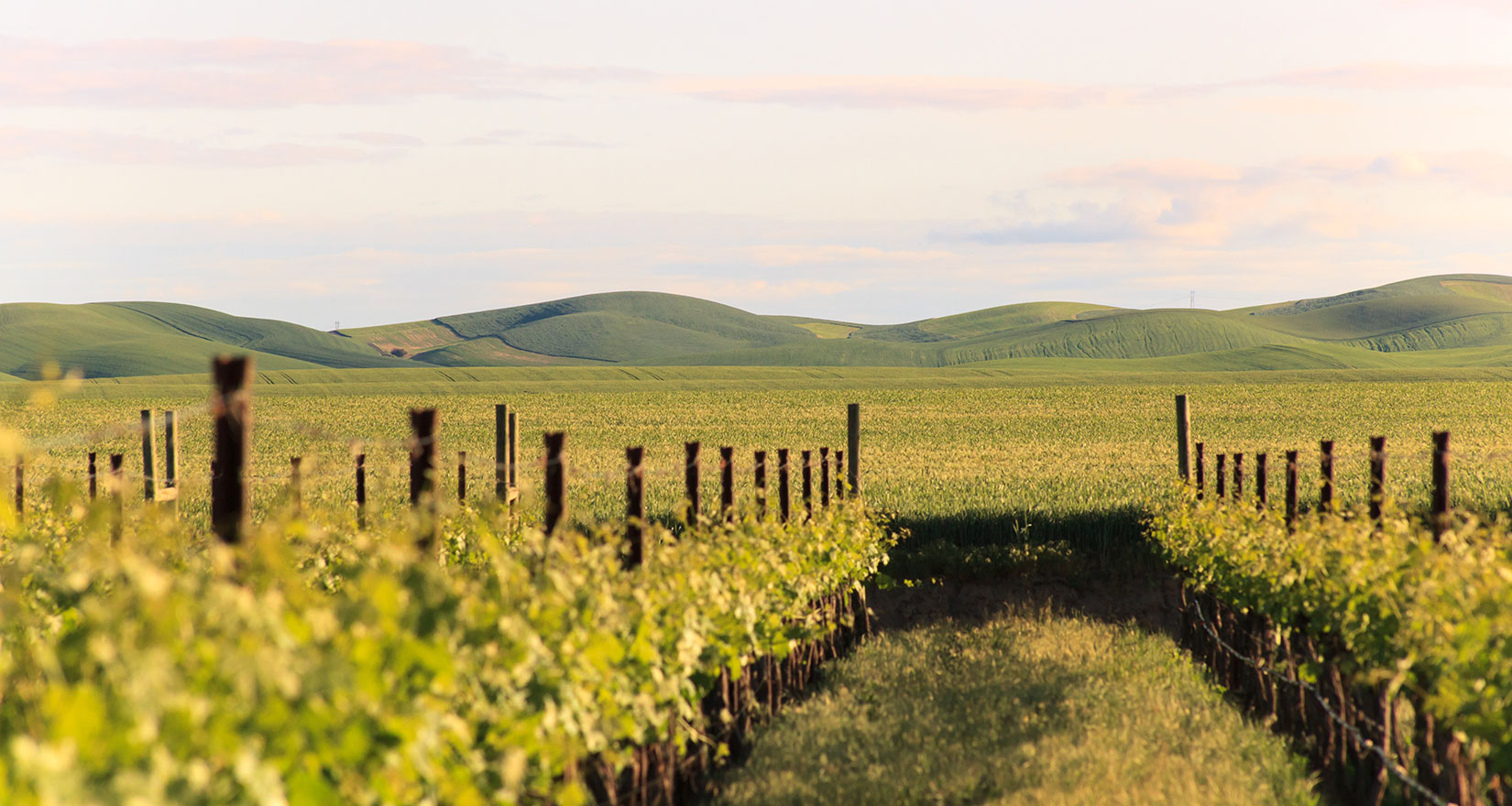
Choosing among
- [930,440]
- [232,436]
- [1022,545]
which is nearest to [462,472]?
[1022,545]

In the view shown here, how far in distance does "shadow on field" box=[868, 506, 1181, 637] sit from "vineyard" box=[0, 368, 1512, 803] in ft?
0.20

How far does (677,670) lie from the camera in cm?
652

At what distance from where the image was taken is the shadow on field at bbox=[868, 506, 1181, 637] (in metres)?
15.0

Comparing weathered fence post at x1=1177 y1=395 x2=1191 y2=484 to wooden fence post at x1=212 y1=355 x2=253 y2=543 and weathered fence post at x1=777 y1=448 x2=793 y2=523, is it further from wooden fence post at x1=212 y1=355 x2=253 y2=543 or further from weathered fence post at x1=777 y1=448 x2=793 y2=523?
wooden fence post at x1=212 y1=355 x2=253 y2=543

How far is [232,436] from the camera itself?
180 inches

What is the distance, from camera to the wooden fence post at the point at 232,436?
14.8ft

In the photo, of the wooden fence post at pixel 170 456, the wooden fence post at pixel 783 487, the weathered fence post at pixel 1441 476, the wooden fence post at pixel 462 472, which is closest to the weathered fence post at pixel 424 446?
the wooden fence post at pixel 462 472

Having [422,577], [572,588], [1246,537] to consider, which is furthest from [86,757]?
[1246,537]

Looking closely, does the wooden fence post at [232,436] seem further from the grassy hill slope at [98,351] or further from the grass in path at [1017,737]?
the grassy hill slope at [98,351]

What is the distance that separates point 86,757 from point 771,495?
15.4 meters

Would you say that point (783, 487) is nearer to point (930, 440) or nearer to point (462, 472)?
point (462, 472)

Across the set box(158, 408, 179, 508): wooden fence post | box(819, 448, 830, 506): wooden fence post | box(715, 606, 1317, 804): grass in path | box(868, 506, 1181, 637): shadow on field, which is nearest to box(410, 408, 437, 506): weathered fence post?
box(715, 606, 1317, 804): grass in path

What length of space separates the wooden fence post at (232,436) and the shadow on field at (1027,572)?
10892 mm

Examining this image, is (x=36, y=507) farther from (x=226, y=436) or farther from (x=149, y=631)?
(x=149, y=631)
